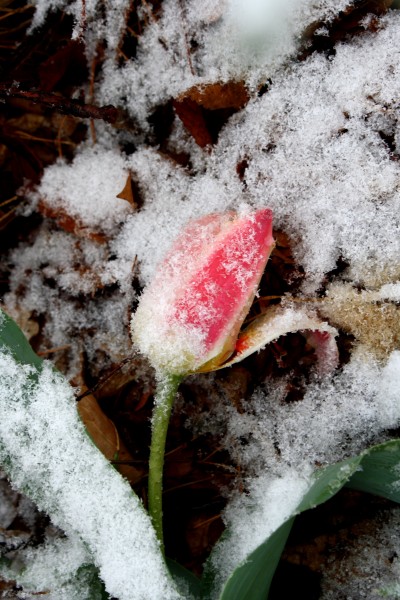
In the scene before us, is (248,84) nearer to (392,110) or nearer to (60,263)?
(392,110)

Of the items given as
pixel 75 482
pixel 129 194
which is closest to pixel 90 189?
pixel 129 194

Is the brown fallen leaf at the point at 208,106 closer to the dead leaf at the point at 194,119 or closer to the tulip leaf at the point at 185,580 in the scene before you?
the dead leaf at the point at 194,119

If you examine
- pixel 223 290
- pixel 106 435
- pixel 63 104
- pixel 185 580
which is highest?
pixel 63 104

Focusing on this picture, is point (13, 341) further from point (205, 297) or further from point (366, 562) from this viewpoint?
point (366, 562)

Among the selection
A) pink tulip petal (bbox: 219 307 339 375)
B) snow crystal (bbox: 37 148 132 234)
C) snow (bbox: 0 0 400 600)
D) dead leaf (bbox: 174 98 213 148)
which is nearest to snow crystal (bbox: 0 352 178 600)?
snow (bbox: 0 0 400 600)

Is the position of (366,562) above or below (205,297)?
below
